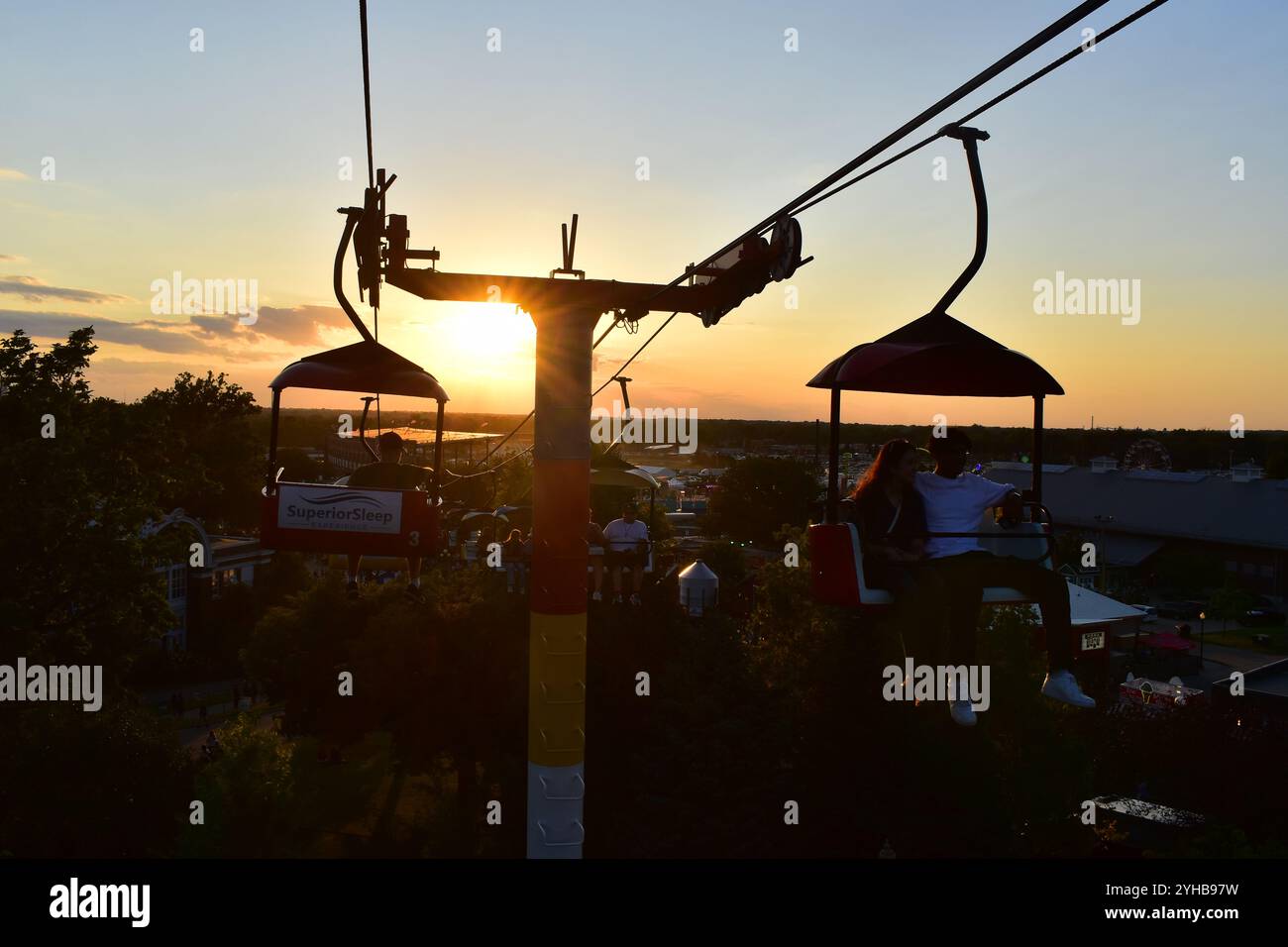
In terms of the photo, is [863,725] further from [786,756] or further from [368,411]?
[368,411]

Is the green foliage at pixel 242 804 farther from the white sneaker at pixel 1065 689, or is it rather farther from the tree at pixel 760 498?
the tree at pixel 760 498

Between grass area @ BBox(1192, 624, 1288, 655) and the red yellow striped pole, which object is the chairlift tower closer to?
the red yellow striped pole

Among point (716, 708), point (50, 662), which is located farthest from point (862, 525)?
point (50, 662)

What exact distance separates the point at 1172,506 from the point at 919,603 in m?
88.2

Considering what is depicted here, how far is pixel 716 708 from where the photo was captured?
73.9ft

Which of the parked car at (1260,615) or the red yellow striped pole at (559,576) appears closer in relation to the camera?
the red yellow striped pole at (559,576)

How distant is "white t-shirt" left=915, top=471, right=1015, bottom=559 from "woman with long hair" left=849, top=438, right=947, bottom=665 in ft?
0.22

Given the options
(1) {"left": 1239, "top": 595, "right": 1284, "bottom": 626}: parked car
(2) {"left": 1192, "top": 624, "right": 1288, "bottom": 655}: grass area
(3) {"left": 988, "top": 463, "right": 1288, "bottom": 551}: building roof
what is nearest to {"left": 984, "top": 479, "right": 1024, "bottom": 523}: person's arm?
(2) {"left": 1192, "top": 624, "right": 1288, "bottom": 655}: grass area

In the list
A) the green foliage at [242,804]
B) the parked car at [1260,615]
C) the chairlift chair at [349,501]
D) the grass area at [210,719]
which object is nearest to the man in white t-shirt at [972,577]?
the chairlift chair at [349,501]

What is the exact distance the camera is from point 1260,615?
69.5m

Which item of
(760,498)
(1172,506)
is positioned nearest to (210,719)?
(760,498)

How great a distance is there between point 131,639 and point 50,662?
2.27 metres

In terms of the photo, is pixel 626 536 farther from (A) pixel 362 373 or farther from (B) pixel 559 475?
(A) pixel 362 373

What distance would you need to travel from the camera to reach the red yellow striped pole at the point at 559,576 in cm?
1375
